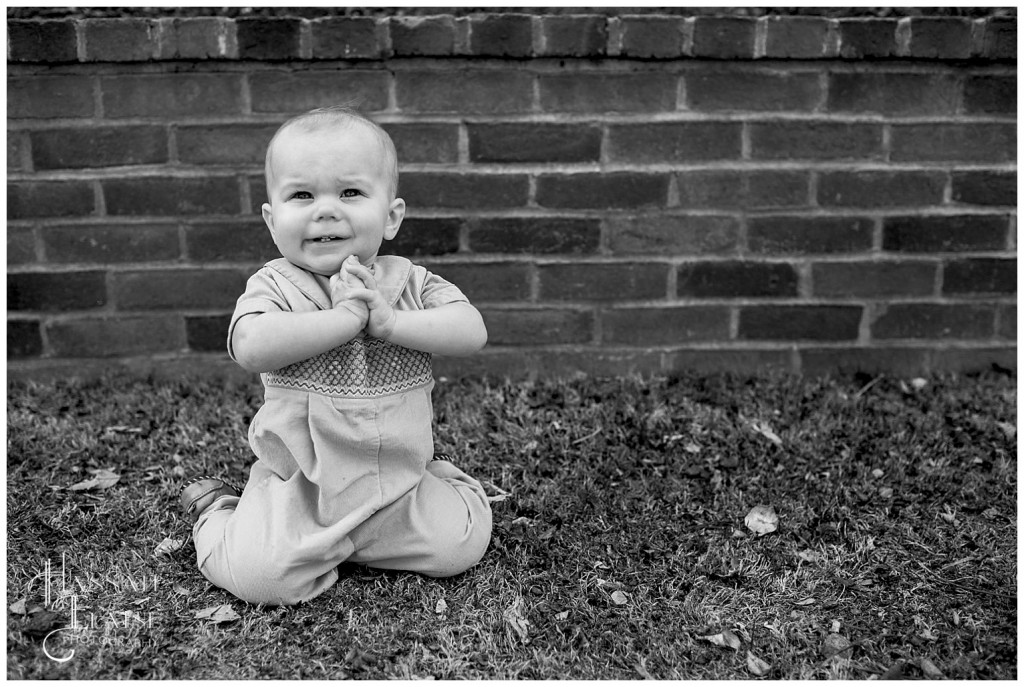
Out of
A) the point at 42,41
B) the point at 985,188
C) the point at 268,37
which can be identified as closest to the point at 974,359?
the point at 985,188

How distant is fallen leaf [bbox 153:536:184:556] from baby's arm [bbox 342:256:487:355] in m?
0.85

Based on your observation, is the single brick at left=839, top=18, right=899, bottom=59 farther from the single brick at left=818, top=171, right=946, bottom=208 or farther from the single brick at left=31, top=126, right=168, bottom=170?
the single brick at left=31, top=126, right=168, bottom=170

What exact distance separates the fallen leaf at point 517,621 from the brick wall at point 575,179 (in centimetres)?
145

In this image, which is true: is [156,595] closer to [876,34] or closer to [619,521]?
[619,521]

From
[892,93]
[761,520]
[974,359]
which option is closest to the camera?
[761,520]

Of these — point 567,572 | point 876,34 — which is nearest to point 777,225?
point 876,34

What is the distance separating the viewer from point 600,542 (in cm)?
262

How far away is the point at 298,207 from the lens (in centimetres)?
219

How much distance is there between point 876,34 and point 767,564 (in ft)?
6.23

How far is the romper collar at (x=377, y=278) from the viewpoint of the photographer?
2244mm

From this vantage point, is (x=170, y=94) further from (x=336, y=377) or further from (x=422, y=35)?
(x=336, y=377)

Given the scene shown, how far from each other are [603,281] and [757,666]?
171cm

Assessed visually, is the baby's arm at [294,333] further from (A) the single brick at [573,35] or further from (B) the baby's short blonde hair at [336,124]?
(A) the single brick at [573,35]

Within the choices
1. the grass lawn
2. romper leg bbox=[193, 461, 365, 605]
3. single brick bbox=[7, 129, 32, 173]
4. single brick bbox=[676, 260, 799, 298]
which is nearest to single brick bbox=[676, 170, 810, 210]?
single brick bbox=[676, 260, 799, 298]
